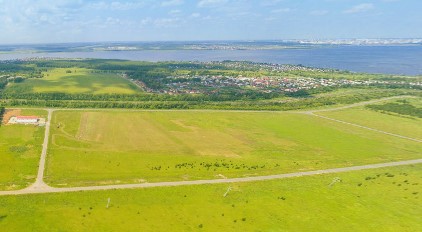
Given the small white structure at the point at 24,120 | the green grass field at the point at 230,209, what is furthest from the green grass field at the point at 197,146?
the green grass field at the point at 230,209

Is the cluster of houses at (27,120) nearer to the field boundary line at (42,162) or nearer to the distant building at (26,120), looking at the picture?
the distant building at (26,120)

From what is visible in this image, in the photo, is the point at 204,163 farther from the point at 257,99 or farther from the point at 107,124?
the point at 257,99

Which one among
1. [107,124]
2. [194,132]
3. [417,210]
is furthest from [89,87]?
[417,210]

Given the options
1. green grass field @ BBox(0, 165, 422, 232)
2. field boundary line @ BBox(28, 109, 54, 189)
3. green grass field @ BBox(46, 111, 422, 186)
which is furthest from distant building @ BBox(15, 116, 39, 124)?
green grass field @ BBox(0, 165, 422, 232)

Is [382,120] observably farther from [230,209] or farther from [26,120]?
[26,120]

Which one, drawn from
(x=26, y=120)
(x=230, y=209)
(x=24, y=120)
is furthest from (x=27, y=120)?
(x=230, y=209)

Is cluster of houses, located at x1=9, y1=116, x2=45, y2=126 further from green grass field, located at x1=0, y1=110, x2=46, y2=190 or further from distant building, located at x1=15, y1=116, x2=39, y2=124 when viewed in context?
green grass field, located at x1=0, y1=110, x2=46, y2=190
